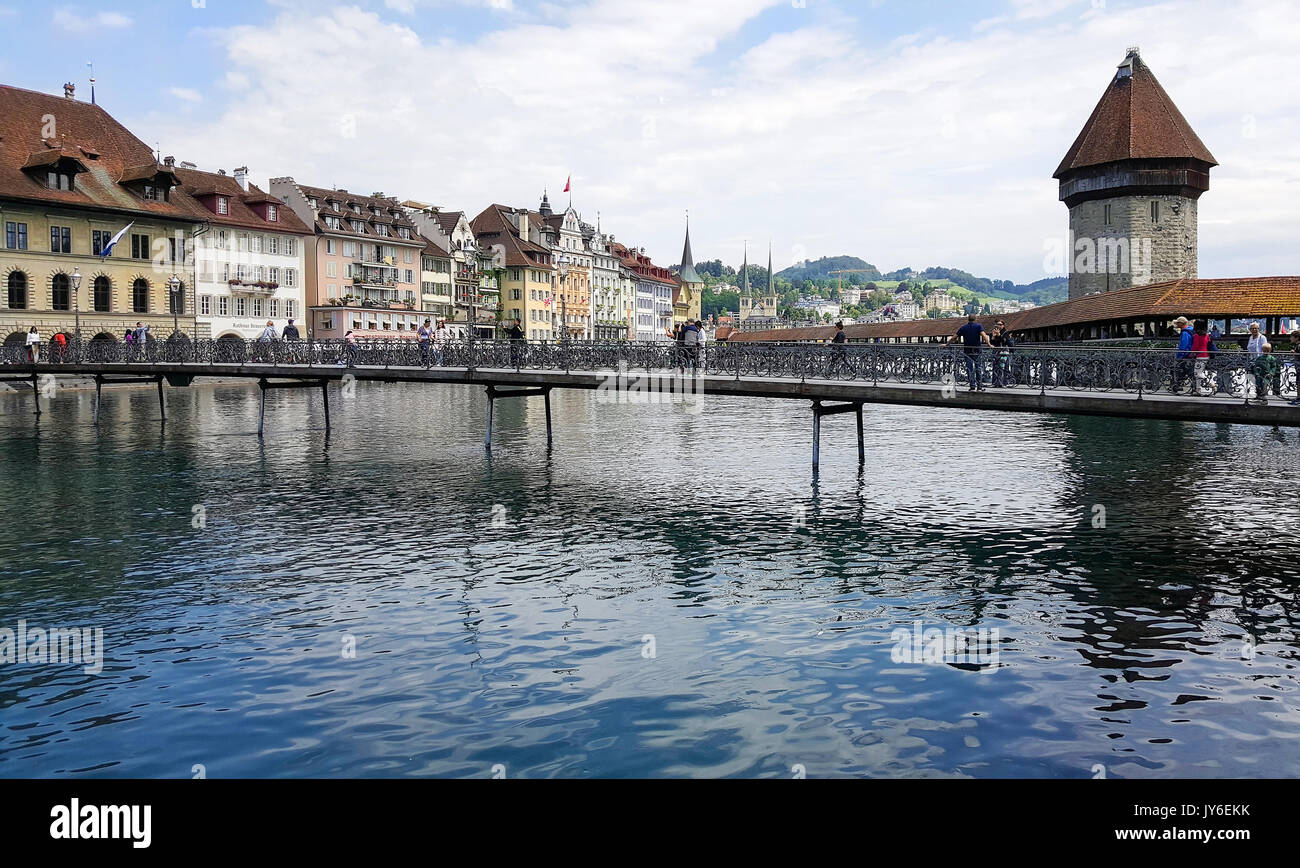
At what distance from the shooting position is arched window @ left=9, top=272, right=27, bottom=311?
67.8 m

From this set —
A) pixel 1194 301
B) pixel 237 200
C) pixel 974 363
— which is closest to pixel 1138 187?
pixel 1194 301

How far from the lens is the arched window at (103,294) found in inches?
2879

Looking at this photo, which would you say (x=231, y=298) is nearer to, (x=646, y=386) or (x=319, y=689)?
(x=646, y=386)

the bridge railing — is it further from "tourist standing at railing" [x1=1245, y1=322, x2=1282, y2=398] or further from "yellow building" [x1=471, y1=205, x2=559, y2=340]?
"yellow building" [x1=471, y1=205, x2=559, y2=340]

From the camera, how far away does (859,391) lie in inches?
1116

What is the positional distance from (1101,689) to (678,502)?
15.8 m

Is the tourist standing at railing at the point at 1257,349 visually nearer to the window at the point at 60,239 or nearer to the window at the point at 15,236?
the window at the point at 15,236

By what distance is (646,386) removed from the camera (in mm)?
33656

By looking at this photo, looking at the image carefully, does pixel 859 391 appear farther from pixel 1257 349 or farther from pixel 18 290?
pixel 18 290

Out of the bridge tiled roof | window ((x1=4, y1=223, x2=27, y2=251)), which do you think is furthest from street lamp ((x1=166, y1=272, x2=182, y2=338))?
the bridge tiled roof

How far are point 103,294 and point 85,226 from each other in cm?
494

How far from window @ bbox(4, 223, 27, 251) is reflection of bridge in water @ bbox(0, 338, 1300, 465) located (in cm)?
2078

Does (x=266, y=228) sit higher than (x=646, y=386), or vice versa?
(x=266, y=228)
